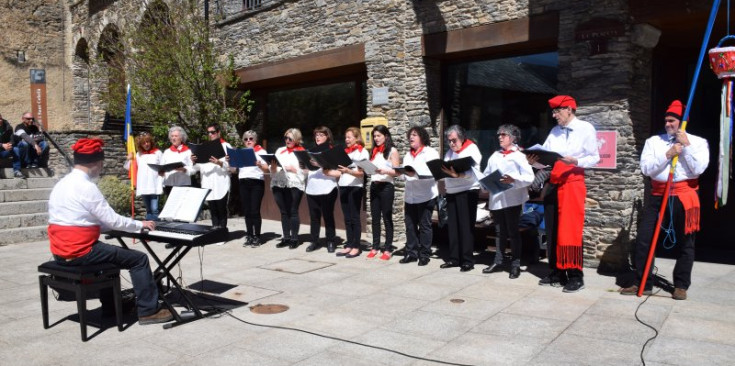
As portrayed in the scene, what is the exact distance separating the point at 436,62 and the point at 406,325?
558 centimetres

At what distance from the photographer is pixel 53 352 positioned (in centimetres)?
481

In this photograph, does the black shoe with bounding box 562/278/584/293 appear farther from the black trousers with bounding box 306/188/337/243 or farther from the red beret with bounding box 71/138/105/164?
the red beret with bounding box 71/138/105/164

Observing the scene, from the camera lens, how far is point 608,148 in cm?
744

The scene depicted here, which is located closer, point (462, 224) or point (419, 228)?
point (462, 224)

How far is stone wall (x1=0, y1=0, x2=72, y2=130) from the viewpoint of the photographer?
62.4ft

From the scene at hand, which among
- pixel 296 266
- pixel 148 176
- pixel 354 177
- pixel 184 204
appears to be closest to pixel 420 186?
pixel 354 177

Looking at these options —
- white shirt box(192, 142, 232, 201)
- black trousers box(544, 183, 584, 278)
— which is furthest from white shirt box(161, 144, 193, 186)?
black trousers box(544, 183, 584, 278)

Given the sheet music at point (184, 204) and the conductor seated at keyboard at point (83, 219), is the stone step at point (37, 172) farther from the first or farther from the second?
the conductor seated at keyboard at point (83, 219)

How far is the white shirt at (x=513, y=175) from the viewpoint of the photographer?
7035 mm

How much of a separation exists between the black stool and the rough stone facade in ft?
17.7

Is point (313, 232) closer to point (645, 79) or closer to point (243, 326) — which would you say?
point (243, 326)

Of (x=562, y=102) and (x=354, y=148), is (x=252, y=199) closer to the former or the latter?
(x=354, y=148)

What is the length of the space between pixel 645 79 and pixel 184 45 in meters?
9.11

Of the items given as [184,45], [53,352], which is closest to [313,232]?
[53,352]
